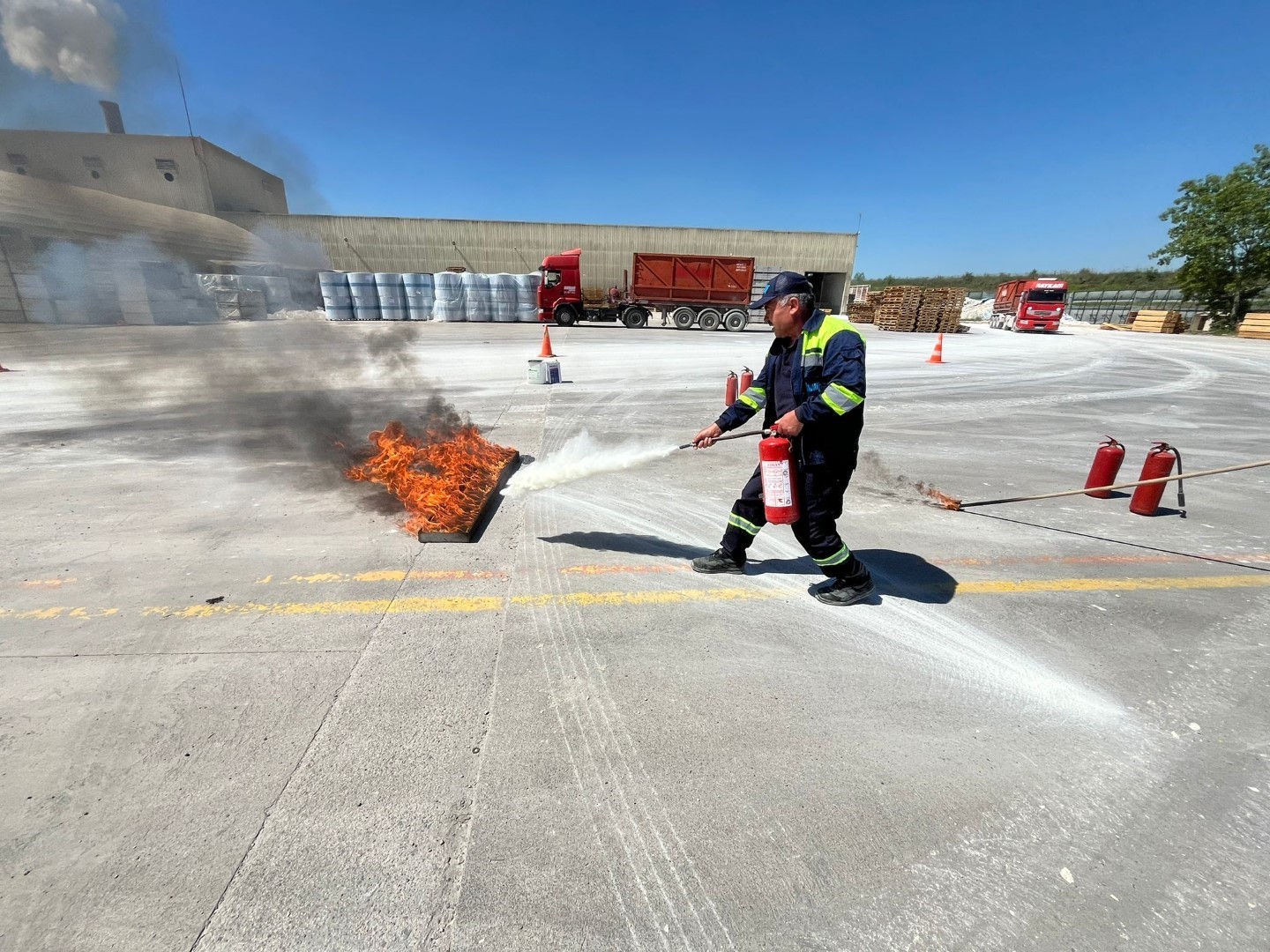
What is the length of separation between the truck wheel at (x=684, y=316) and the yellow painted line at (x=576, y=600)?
23.1 metres

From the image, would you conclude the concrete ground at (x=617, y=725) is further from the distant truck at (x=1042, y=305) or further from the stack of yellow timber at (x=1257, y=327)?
the stack of yellow timber at (x=1257, y=327)

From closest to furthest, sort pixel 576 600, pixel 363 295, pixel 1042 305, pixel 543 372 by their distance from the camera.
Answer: pixel 576 600
pixel 543 372
pixel 363 295
pixel 1042 305

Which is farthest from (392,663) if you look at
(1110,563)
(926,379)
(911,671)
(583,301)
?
(583,301)

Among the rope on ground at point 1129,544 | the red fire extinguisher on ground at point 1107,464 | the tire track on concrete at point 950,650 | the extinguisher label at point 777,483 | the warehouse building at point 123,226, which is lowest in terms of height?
the tire track on concrete at point 950,650

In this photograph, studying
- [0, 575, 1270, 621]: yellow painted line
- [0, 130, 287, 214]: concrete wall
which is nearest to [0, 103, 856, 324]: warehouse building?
[0, 130, 287, 214]: concrete wall

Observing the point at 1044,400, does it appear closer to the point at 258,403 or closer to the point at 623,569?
the point at 623,569

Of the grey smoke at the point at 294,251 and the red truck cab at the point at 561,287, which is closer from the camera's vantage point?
the grey smoke at the point at 294,251

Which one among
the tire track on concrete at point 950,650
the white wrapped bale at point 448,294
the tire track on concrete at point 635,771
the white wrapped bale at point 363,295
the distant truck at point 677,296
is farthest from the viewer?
the white wrapped bale at point 448,294

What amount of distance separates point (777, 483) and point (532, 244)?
36333mm

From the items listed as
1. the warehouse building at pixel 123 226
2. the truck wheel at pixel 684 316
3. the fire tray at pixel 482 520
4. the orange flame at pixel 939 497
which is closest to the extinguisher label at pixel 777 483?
the fire tray at pixel 482 520

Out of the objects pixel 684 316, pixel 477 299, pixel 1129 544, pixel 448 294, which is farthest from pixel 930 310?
pixel 1129 544

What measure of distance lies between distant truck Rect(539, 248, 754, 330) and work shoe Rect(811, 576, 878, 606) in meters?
23.2

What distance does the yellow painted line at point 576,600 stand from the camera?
10.1 ft

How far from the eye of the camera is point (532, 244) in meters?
35.1
